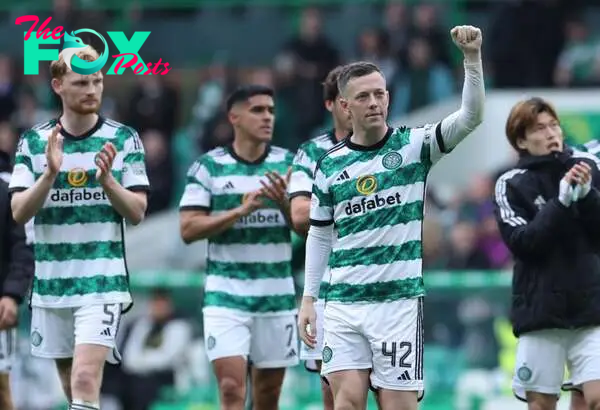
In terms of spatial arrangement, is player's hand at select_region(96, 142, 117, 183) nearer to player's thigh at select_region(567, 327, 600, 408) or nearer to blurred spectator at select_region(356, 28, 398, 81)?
player's thigh at select_region(567, 327, 600, 408)

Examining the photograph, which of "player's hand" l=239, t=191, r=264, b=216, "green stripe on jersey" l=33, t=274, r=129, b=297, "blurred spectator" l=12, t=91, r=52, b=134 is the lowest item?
"green stripe on jersey" l=33, t=274, r=129, b=297

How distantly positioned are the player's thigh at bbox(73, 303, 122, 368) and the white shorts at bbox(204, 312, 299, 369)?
1137mm

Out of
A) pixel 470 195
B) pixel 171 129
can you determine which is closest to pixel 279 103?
pixel 171 129

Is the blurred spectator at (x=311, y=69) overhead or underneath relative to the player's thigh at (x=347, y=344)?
overhead

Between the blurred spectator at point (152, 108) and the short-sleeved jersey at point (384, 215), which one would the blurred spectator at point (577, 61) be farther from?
the short-sleeved jersey at point (384, 215)

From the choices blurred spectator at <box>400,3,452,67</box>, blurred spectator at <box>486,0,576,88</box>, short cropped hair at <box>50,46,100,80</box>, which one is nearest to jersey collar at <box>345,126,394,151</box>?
short cropped hair at <box>50,46,100,80</box>

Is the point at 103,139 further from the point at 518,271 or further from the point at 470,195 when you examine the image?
the point at 470,195

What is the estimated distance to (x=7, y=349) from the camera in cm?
1334

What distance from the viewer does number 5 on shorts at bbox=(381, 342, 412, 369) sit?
34.8 feet

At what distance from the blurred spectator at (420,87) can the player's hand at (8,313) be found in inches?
413

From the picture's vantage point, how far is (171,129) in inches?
923

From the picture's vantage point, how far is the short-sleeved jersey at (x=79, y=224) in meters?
12.0

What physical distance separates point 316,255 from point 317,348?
5.05 feet

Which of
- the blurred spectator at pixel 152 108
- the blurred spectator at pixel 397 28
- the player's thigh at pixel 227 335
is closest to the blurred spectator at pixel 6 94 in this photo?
the blurred spectator at pixel 152 108
